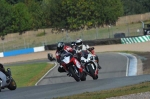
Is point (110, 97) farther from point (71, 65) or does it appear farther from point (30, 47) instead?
point (30, 47)

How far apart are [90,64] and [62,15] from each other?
216ft

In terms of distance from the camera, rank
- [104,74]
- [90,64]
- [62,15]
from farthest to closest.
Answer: [62,15] < [104,74] < [90,64]

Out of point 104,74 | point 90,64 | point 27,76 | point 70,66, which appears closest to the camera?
point 70,66

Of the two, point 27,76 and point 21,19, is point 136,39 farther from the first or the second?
point 21,19

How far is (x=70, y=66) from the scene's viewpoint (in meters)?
17.8

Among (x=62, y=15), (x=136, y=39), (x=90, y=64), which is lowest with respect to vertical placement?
(x=136, y=39)

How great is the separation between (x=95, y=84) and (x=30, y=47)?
134 ft

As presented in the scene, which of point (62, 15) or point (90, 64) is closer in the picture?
point (90, 64)

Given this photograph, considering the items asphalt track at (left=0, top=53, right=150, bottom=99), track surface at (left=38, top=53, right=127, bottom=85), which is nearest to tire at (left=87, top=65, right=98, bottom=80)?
asphalt track at (left=0, top=53, right=150, bottom=99)

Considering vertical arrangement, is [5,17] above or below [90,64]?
below

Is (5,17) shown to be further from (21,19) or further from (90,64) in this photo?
(90,64)

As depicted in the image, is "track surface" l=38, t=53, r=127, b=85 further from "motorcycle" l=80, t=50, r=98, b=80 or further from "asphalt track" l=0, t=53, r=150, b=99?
"asphalt track" l=0, t=53, r=150, b=99

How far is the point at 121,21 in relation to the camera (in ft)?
271

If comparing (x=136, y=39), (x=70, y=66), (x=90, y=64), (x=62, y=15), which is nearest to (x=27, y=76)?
(x=90, y=64)
